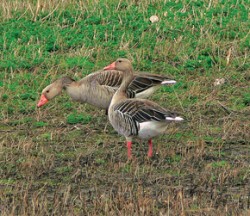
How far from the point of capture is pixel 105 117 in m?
12.1

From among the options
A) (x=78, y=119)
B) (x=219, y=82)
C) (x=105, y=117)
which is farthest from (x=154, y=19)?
(x=78, y=119)

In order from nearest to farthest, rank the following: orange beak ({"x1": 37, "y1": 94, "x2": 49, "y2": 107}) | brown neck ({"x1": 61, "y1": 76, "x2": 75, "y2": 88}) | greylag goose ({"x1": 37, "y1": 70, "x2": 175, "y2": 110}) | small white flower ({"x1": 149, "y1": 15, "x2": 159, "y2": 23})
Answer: greylag goose ({"x1": 37, "y1": 70, "x2": 175, "y2": 110}) < orange beak ({"x1": 37, "y1": 94, "x2": 49, "y2": 107}) < brown neck ({"x1": 61, "y1": 76, "x2": 75, "y2": 88}) < small white flower ({"x1": 149, "y1": 15, "x2": 159, "y2": 23})

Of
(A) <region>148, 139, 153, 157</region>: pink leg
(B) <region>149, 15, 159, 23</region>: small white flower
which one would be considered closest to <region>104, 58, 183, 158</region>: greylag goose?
(A) <region>148, 139, 153, 157</region>: pink leg

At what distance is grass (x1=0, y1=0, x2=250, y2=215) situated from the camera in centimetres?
875

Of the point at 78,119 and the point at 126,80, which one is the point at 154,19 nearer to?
the point at 78,119

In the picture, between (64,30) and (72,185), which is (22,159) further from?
(64,30)

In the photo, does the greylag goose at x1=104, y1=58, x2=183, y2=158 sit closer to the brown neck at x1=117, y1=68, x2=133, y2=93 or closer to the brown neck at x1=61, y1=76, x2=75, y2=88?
the brown neck at x1=117, y1=68, x2=133, y2=93

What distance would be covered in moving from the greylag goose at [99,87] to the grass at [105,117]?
11.2 inches

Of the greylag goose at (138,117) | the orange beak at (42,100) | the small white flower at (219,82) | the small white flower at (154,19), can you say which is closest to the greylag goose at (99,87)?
the orange beak at (42,100)

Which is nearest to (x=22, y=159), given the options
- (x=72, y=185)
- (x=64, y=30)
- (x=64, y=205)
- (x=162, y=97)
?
(x=72, y=185)

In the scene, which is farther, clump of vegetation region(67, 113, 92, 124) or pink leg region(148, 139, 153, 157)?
clump of vegetation region(67, 113, 92, 124)

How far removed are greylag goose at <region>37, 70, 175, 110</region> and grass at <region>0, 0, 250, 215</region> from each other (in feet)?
0.93

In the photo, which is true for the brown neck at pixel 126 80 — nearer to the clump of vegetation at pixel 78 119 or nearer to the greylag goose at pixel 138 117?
the greylag goose at pixel 138 117

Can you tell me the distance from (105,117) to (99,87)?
50 cm
